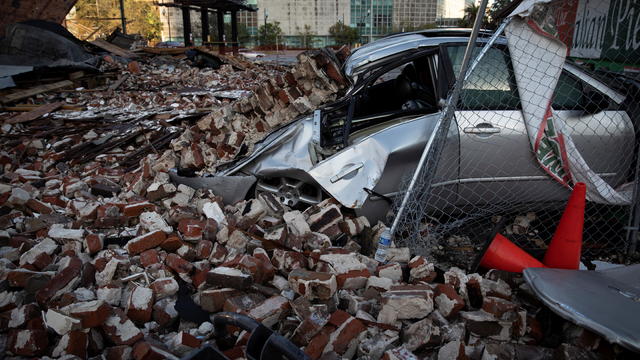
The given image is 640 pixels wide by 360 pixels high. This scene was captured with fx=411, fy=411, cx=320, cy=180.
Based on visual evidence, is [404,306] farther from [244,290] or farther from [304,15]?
[304,15]

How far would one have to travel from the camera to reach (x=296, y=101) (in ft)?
12.8

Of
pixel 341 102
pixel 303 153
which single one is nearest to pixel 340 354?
pixel 303 153

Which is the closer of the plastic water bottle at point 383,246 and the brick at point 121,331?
the brick at point 121,331

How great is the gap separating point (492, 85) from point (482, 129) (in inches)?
16.0

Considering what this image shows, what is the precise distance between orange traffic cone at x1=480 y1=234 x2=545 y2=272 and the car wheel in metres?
1.37

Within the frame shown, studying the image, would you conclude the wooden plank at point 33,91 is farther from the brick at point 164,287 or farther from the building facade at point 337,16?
the building facade at point 337,16

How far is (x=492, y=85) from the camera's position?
11.3 feet

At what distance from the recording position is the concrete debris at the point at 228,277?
87.1 inches

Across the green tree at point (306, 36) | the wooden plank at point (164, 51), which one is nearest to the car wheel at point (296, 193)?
the wooden plank at point (164, 51)

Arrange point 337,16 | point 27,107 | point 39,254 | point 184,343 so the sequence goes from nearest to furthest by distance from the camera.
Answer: point 184,343, point 39,254, point 27,107, point 337,16

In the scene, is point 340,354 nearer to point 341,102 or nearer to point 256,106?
point 341,102

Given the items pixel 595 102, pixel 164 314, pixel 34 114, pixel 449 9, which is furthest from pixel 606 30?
pixel 449 9

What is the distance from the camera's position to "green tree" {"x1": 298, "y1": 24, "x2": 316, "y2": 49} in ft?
216

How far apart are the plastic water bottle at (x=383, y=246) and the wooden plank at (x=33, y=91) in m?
9.51
